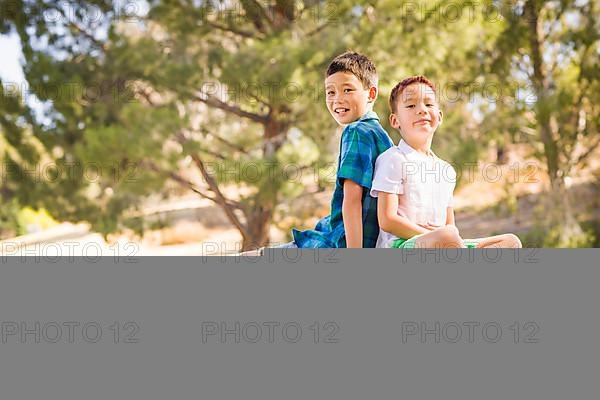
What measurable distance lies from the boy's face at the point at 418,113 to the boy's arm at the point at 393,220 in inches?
7.7

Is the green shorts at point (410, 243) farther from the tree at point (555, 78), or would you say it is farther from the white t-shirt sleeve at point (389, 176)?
the tree at point (555, 78)

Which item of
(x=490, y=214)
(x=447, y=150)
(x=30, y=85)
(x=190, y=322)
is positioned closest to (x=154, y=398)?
(x=190, y=322)

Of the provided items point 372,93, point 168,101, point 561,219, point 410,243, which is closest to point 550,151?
point 561,219

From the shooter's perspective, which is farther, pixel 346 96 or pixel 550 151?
pixel 550 151

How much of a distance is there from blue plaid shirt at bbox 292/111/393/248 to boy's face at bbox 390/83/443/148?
0.29 feet

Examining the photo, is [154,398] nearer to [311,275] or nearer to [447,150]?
[311,275]

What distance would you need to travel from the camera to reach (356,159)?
6.89 ft

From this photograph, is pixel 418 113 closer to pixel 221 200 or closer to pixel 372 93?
pixel 372 93

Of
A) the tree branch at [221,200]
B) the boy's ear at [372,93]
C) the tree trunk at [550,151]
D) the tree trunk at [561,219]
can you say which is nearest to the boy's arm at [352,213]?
the boy's ear at [372,93]

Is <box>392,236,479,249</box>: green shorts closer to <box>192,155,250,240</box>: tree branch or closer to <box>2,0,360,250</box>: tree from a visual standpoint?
<box>2,0,360,250</box>: tree

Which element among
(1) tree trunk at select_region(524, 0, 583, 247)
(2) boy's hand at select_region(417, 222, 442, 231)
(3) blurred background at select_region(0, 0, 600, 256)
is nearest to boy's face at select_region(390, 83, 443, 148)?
(2) boy's hand at select_region(417, 222, 442, 231)

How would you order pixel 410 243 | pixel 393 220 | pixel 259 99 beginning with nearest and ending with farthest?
pixel 410 243
pixel 393 220
pixel 259 99

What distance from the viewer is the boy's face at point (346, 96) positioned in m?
2.20

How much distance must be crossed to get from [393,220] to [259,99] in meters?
6.34
